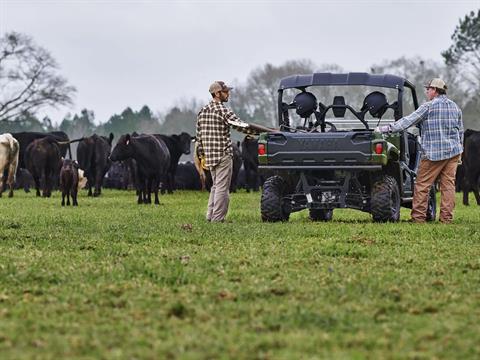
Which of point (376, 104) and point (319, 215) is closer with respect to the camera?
point (376, 104)

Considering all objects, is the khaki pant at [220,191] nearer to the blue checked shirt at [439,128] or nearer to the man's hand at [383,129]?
the man's hand at [383,129]

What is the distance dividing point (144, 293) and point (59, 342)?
1860 mm

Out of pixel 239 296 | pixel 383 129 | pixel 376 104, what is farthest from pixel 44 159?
pixel 239 296

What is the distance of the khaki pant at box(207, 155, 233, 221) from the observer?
16.8m

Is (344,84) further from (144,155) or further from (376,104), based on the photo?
(144,155)

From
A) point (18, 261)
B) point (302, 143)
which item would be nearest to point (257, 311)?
point (18, 261)

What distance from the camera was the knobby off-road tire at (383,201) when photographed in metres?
16.2

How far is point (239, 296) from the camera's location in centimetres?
773

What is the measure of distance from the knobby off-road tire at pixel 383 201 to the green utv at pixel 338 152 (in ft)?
0.05

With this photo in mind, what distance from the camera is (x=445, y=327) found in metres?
6.55

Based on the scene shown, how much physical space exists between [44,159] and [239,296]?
26.8 m

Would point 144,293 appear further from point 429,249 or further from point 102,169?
point 102,169

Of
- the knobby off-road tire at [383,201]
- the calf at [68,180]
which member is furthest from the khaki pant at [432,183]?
the calf at [68,180]

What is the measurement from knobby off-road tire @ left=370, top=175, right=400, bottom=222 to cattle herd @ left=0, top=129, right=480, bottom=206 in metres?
7.95
